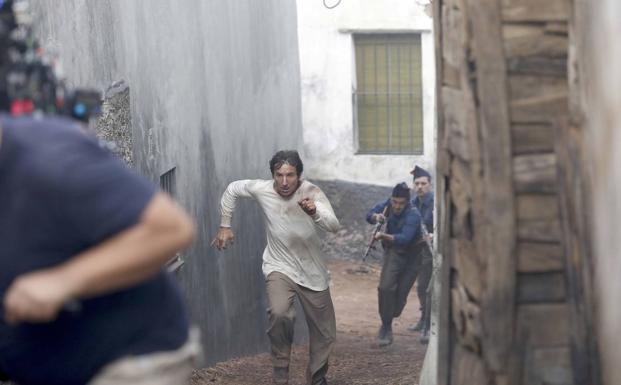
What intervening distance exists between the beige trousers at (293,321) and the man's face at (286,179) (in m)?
0.61

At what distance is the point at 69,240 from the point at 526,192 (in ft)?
5.77

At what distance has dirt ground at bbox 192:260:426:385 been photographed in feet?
32.0

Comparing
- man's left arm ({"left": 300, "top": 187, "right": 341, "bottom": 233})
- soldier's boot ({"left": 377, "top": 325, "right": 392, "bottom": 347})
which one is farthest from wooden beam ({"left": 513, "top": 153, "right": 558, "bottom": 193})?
soldier's boot ({"left": 377, "top": 325, "right": 392, "bottom": 347})

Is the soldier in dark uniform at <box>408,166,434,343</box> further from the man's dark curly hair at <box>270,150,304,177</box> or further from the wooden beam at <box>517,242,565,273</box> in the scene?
the wooden beam at <box>517,242,565,273</box>

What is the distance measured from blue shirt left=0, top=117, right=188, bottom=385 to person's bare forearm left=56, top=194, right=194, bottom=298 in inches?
0.9

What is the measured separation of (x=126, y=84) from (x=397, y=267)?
4.26 m

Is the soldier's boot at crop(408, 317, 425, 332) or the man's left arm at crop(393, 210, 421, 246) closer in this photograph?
the man's left arm at crop(393, 210, 421, 246)

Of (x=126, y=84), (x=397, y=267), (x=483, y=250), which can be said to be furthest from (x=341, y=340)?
(x=483, y=250)

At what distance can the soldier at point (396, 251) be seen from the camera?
11672 millimetres

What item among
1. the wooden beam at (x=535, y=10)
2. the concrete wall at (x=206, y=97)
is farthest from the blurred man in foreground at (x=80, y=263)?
the concrete wall at (x=206, y=97)

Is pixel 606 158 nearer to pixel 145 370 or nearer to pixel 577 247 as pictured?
pixel 577 247

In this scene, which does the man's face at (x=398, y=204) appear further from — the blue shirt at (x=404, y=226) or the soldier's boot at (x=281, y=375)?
the soldier's boot at (x=281, y=375)

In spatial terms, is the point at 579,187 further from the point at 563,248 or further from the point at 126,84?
A: the point at 126,84

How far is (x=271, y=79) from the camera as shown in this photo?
1390cm
